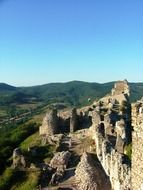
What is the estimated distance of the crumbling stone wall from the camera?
44.4 feet

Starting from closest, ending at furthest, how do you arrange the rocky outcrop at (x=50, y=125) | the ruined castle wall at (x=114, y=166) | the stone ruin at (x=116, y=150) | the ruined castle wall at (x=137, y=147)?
the ruined castle wall at (x=137, y=147) → the stone ruin at (x=116, y=150) → the ruined castle wall at (x=114, y=166) → the rocky outcrop at (x=50, y=125)

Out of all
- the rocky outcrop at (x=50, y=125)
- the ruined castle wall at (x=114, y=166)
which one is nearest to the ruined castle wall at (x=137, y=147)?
the ruined castle wall at (x=114, y=166)

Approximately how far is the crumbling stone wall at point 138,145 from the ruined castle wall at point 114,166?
391 cm

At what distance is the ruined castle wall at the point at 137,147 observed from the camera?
1354 cm

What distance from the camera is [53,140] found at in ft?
125

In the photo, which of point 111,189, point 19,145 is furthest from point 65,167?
point 19,145

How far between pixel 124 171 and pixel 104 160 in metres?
7.02

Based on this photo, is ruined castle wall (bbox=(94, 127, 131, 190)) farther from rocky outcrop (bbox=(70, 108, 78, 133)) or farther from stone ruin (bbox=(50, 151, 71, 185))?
rocky outcrop (bbox=(70, 108, 78, 133))

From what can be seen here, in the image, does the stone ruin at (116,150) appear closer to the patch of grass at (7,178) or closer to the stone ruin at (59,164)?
the stone ruin at (59,164)

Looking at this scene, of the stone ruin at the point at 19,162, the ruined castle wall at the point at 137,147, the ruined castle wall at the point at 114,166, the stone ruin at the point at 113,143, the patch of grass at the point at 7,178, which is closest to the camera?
the ruined castle wall at the point at 137,147

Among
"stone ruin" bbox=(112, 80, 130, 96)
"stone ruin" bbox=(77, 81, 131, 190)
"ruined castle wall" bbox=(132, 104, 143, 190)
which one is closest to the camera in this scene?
"ruined castle wall" bbox=(132, 104, 143, 190)

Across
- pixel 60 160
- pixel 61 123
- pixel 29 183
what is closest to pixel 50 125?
pixel 61 123

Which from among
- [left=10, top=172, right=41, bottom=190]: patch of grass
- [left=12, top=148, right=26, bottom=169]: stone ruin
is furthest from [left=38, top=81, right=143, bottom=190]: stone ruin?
[left=12, top=148, right=26, bottom=169]: stone ruin

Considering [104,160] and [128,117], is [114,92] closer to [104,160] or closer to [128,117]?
[128,117]
